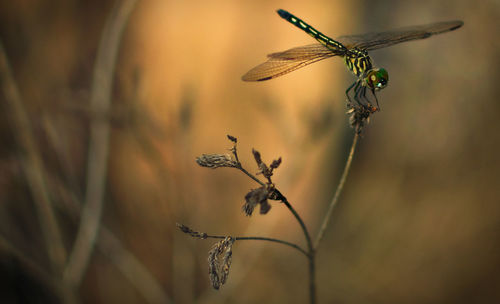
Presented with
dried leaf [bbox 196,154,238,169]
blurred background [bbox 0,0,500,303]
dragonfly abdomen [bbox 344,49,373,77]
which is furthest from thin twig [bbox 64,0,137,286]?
dried leaf [bbox 196,154,238,169]

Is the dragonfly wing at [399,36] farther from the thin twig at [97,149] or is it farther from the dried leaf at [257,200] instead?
the thin twig at [97,149]

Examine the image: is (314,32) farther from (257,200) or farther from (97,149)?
(97,149)

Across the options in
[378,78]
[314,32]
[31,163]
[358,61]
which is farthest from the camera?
[31,163]

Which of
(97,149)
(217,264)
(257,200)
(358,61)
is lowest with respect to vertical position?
(217,264)

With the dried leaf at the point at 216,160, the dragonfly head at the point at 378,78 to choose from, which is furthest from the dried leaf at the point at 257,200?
the dragonfly head at the point at 378,78

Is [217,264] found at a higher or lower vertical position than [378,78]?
lower

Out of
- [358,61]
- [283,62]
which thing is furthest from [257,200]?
[358,61]

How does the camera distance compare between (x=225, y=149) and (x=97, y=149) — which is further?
(x=225, y=149)

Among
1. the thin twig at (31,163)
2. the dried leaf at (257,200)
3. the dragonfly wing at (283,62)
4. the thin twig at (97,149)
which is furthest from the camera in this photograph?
the thin twig at (97,149)
